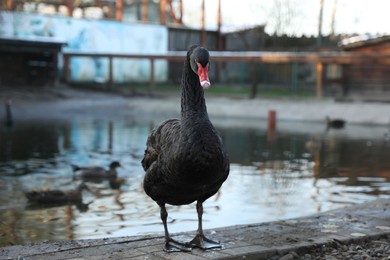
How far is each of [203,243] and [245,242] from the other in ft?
1.54

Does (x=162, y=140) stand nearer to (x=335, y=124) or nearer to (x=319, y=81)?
(x=335, y=124)

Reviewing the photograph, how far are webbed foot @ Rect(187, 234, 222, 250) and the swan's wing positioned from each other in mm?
852

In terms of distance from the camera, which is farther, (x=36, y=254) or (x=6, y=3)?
(x=6, y=3)

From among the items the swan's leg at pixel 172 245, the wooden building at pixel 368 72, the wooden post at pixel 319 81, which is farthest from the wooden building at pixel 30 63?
the swan's leg at pixel 172 245

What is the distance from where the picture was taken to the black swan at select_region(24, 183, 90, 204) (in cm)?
993

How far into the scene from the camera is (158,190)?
19.0 feet

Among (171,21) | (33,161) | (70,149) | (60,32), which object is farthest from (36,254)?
(171,21)

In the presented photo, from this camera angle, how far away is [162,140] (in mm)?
5844

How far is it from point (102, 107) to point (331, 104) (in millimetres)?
11820

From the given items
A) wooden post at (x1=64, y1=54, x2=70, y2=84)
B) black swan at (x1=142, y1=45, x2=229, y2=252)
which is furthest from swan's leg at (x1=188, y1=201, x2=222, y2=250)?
wooden post at (x1=64, y1=54, x2=70, y2=84)

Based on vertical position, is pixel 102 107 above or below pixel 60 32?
below

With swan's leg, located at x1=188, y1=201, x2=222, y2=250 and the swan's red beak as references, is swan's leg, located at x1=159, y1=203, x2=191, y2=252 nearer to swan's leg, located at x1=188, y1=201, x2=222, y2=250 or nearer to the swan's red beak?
swan's leg, located at x1=188, y1=201, x2=222, y2=250

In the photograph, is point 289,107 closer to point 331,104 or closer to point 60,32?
point 331,104

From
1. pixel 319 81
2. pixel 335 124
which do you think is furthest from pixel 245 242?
pixel 319 81
